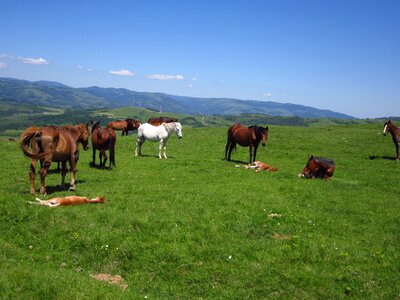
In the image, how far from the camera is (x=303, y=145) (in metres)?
39.4

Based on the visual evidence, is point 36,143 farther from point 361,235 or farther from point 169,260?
point 361,235

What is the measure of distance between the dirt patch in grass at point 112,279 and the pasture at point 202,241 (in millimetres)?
114

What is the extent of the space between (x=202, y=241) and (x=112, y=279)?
3232 millimetres

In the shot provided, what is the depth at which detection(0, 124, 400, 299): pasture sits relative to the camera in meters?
9.87

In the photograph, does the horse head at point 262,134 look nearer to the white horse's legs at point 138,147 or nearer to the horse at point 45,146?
the white horse's legs at point 138,147

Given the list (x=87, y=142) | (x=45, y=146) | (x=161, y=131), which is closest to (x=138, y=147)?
(x=161, y=131)

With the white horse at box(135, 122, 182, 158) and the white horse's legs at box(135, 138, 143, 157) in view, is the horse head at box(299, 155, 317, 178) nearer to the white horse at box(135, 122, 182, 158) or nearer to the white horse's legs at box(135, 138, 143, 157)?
the white horse at box(135, 122, 182, 158)

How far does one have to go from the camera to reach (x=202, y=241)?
12109mm

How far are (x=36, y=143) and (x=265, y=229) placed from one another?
35.0 feet

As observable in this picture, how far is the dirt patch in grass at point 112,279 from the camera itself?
1017cm

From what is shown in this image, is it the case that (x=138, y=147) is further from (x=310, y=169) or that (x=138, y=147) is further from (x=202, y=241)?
(x=202, y=241)

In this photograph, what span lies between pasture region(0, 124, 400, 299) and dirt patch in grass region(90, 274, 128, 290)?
4.5 inches

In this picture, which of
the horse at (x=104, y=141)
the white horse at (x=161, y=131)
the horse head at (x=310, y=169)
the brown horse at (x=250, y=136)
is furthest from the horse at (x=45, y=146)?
the brown horse at (x=250, y=136)

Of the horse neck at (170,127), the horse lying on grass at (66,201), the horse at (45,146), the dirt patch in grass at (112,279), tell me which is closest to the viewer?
the dirt patch in grass at (112,279)
